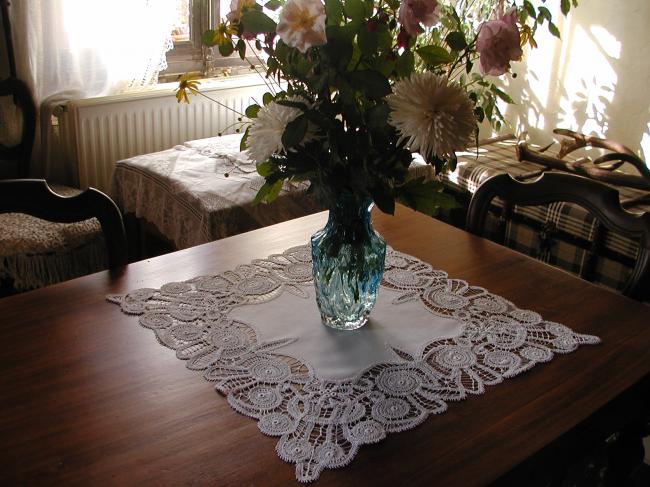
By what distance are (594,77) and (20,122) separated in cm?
222

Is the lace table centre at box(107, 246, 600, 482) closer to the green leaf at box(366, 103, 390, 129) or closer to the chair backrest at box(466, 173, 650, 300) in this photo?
the chair backrest at box(466, 173, 650, 300)

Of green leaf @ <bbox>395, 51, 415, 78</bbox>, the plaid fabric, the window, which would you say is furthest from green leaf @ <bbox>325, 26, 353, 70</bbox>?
the window

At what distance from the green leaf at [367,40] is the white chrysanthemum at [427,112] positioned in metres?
0.06

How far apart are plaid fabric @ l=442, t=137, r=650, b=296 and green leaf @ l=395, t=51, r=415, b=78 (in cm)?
90

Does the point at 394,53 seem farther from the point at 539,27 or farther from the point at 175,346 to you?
the point at 539,27

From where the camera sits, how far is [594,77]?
2.75 m

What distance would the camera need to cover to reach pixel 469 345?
1.12 metres

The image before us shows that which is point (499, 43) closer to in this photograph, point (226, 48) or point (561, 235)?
point (226, 48)

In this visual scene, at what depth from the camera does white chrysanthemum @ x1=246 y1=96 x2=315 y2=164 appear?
0.98m

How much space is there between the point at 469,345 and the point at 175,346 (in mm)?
470

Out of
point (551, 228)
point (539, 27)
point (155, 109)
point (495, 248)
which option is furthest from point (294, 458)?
point (539, 27)

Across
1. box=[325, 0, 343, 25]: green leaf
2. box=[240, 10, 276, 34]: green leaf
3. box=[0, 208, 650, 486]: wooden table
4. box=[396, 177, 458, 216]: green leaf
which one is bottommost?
box=[0, 208, 650, 486]: wooden table

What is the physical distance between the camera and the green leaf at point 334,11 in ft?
3.10

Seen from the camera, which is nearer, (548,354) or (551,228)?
(548,354)
